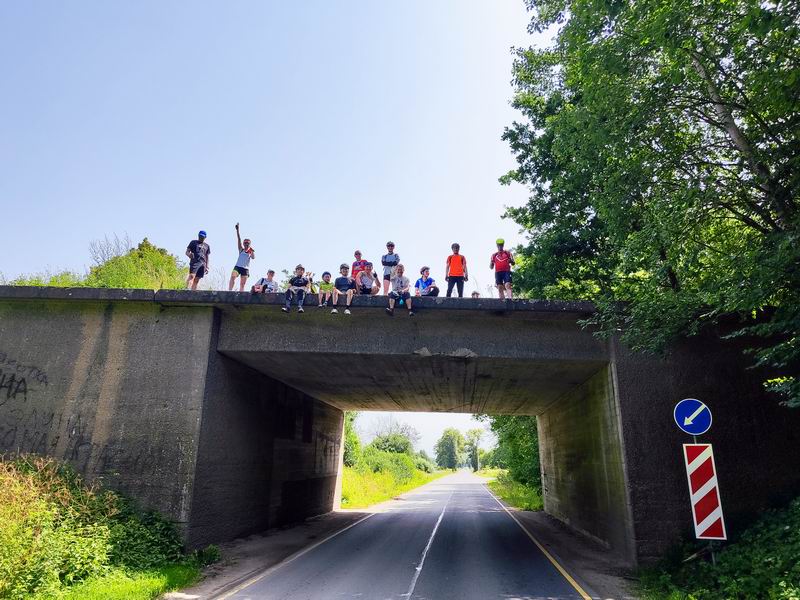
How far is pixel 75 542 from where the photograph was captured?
7.73 metres

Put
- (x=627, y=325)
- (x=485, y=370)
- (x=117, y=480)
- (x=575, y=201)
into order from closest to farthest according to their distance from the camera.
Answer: (x=117, y=480) → (x=627, y=325) → (x=485, y=370) → (x=575, y=201)

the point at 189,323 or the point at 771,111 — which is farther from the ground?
the point at 771,111

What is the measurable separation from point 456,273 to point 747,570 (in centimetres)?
749

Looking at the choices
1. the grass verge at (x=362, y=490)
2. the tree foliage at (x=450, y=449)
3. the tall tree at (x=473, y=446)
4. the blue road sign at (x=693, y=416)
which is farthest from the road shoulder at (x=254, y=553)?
the tree foliage at (x=450, y=449)

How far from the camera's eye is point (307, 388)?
15898 millimetres

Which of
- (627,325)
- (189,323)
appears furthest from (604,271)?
(189,323)

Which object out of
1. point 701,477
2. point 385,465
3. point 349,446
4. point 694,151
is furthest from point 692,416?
point 385,465

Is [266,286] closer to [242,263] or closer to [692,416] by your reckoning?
[242,263]

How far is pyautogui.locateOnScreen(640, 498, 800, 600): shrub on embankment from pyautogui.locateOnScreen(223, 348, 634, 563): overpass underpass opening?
1471 millimetres

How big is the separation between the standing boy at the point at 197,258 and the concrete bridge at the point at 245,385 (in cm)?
115

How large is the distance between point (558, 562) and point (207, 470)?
7.42 m

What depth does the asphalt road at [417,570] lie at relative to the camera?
7707 mm

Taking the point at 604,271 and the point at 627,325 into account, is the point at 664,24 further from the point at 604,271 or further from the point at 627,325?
the point at 604,271

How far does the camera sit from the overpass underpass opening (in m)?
10.8
